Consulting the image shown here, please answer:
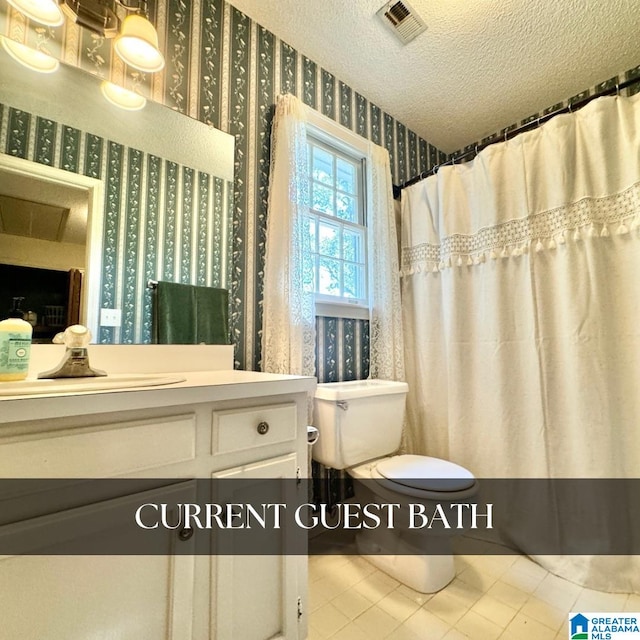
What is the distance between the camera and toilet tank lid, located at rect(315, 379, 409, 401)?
141 centimetres

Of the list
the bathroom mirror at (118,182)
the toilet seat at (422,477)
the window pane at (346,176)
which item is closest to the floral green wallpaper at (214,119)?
the bathroom mirror at (118,182)

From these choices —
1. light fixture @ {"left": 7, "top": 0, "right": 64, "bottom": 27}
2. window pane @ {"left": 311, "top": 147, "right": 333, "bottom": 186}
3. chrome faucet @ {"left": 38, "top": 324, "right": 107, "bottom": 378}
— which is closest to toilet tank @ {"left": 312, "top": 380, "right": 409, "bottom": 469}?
chrome faucet @ {"left": 38, "top": 324, "right": 107, "bottom": 378}

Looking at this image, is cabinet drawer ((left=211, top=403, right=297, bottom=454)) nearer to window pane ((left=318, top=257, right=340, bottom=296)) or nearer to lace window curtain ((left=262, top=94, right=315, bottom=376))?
lace window curtain ((left=262, top=94, right=315, bottom=376))

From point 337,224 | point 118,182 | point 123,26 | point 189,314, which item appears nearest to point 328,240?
point 337,224

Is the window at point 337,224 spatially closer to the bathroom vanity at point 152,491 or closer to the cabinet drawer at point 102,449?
the bathroom vanity at point 152,491

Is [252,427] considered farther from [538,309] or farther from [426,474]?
[538,309]

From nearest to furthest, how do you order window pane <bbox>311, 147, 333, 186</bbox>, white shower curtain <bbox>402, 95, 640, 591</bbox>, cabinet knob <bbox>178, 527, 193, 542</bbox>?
cabinet knob <bbox>178, 527, 193, 542</bbox>
white shower curtain <bbox>402, 95, 640, 591</bbox>
window pane <bbox>311, 147, 333, 186</bbox>

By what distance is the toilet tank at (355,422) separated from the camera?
141cm

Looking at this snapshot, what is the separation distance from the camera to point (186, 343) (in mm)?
1233

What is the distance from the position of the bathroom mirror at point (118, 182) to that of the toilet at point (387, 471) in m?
0.77

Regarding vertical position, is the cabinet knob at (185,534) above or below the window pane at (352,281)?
below

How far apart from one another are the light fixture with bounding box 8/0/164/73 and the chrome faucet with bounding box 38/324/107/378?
3.07 ft

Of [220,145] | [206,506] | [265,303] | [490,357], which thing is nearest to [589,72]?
[490,357]

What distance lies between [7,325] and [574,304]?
1.92 m
